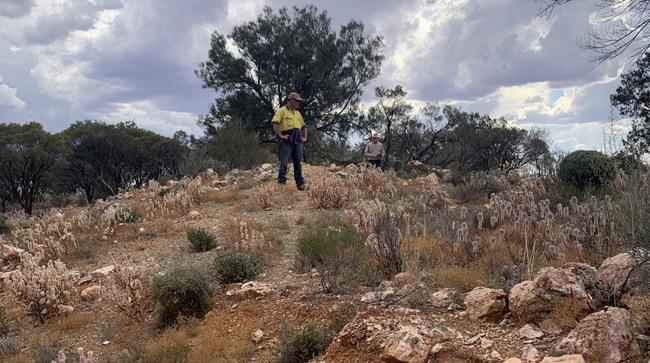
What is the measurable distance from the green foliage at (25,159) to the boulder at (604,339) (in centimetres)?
2560

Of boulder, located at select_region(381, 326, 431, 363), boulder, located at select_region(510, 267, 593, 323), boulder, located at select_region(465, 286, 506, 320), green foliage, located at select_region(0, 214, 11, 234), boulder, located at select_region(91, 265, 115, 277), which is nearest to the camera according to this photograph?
boulder, located at select_region(381, 326, 431, 363)

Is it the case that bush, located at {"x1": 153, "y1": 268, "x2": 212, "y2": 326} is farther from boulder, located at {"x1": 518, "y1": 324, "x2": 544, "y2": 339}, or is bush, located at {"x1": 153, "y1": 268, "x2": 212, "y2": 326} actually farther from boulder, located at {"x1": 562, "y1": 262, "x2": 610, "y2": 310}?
boulder, located at {"x1": 562, "y1": 262, "x2": 610, "y2": 310}

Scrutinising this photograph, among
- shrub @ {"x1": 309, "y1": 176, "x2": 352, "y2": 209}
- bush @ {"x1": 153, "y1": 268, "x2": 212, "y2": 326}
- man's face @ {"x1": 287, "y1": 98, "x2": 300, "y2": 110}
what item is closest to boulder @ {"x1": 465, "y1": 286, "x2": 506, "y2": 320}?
bush @ {"x1": 153, "y1": 268, "x2": 212, "y2": 326}

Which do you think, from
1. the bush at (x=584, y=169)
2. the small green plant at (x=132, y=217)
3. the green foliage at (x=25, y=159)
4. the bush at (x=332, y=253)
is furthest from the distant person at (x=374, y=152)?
the green foliage at (x=25, y=159)

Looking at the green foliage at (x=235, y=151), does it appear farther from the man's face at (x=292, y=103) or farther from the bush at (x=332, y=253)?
the bush at (x=332, y=253)

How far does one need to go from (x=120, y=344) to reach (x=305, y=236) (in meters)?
2.14

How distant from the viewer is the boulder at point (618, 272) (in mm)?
3510

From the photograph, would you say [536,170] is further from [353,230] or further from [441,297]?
[441,297]

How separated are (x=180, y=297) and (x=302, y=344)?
1.59 m

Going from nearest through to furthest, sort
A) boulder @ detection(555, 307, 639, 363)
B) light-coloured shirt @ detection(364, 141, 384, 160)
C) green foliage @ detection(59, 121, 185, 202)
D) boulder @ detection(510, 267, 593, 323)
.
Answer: boulder @ detection(555, 307, 639, 363), boulder @ detection(510, 267, 593, 323), light-coloured shirt @ detection(364, 141, 384, 160), green foliage @ detection(59, 121, 185, 202)

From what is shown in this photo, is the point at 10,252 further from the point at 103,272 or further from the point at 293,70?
the point at 293,70

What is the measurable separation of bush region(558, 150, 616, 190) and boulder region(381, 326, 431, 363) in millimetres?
6254

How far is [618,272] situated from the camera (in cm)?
365

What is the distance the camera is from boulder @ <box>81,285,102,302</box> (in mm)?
5656
